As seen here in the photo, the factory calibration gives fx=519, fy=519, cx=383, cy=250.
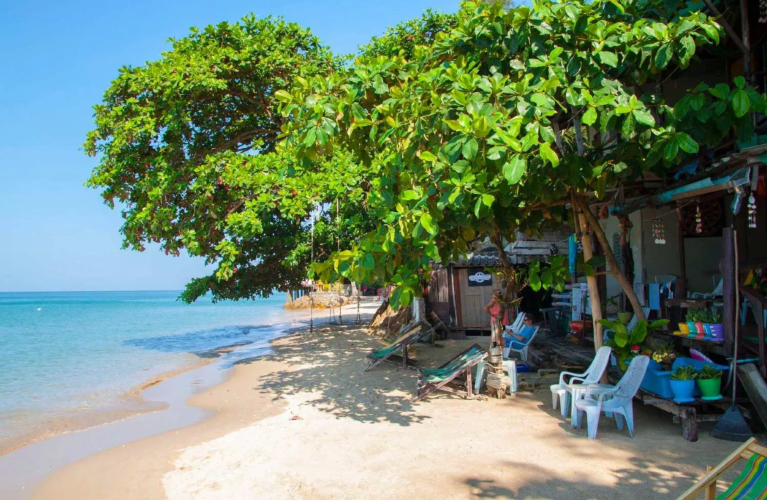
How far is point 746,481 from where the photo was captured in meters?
2.90

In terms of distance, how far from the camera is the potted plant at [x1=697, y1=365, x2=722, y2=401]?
527 cm

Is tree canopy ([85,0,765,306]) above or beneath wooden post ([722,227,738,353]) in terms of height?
above

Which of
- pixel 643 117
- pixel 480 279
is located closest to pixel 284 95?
pixel 643 117

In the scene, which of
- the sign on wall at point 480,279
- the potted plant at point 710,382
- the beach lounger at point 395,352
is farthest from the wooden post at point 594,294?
the sign on wall at point 480,279

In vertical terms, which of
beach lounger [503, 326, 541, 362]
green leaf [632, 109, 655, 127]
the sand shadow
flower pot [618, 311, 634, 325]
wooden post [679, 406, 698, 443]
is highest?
green leaf [632, 109, 655, 127]

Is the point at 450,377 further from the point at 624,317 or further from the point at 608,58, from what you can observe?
the point at 608,58

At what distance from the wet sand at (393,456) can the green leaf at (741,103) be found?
3.14m

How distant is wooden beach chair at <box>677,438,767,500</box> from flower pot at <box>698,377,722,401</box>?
239cm

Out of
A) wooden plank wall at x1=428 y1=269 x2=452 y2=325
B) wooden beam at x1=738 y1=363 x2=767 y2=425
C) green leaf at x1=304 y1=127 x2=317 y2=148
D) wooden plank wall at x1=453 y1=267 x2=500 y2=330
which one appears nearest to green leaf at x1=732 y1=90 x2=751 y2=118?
wooden beam at x1=738 y1=363 x2=767 y2=425

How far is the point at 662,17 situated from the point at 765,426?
446 cm

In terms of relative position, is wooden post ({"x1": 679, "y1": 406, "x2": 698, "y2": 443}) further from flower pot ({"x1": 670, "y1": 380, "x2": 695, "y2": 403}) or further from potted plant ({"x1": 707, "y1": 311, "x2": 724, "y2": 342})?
potted plant ({"x1": 707, "y1": 311, "x2": 724, "y2": 342})

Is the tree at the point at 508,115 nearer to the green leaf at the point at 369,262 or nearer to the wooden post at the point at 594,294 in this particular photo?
the green leaf at the point at 369,262

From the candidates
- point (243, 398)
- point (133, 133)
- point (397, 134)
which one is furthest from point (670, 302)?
point (133, 133)

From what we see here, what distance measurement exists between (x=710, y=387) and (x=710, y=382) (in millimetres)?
56
